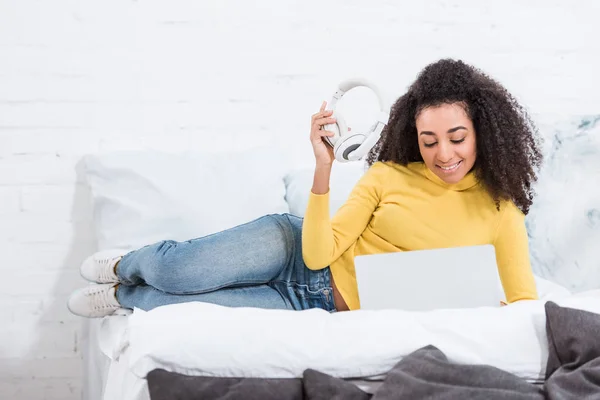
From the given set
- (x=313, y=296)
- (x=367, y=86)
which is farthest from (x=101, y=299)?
(x=367, y=86)

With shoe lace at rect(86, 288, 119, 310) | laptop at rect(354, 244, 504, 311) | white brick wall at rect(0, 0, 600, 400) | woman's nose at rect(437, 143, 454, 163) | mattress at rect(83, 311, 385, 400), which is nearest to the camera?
mattress at rect(83, 311, 385, 400)

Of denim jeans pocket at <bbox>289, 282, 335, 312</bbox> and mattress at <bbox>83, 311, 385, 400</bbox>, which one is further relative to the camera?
denim jeans pocket at <bbox>289, 282, 335, 312</bbox>

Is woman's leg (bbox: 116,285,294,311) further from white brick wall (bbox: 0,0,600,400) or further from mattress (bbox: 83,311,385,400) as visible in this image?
white brick wall (bbox: 0,0,600,400)

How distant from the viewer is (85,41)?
1.86 meters

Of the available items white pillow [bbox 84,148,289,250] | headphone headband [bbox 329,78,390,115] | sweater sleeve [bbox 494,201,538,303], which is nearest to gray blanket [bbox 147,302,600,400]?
sweater sleeve [bbox 494,201,538,303]

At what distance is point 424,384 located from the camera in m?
0.92

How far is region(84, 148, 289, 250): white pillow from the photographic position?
173 centimetres

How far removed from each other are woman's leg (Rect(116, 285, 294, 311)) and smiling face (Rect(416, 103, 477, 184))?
16.2 inches

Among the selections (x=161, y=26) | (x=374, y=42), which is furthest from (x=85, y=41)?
(x=374, y=42)

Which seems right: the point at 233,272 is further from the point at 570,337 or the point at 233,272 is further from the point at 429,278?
the point at 570,337

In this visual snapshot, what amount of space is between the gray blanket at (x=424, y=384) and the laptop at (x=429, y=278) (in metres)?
0.30

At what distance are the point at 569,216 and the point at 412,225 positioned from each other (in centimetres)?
57

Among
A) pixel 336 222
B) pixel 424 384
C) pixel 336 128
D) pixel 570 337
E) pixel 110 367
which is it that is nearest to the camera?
pixel 424 384

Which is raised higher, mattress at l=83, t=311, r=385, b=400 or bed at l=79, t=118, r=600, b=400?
bed at l=79, t=118, r=600, b=400
